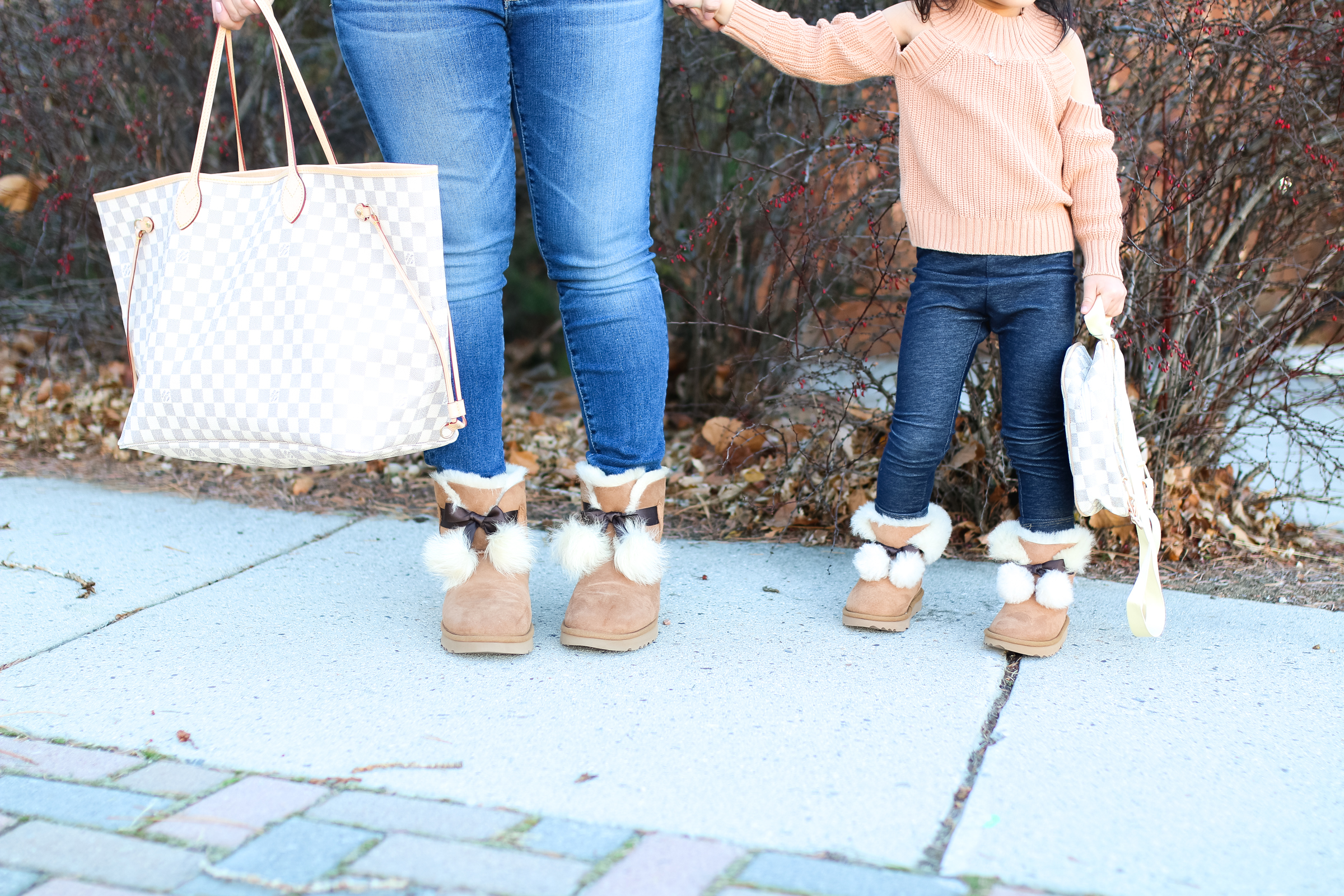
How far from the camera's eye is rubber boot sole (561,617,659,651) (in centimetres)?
208

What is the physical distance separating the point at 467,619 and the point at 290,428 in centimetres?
52

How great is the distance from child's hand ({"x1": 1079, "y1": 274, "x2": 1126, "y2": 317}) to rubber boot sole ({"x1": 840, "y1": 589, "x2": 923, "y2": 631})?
0.71 metres

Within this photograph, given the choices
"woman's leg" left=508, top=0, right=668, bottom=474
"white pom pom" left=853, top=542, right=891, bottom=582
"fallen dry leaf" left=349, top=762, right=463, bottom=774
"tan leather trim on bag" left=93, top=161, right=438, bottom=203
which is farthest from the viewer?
"white pom pom" left=853, top=542, right=891, bottom=582

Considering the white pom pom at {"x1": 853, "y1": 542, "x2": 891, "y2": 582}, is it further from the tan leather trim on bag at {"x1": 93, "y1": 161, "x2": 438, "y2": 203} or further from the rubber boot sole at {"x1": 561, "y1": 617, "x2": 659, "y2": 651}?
the tan leather trim on bag at {"x1": 93, "y1": 161, "x2": 438, "y2": 203}

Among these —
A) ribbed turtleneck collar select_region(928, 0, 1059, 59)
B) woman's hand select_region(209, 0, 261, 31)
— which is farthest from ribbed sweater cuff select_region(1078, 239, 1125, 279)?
woman's hand select_region(209, 0, 261, 31)

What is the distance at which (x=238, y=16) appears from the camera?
1.93 m

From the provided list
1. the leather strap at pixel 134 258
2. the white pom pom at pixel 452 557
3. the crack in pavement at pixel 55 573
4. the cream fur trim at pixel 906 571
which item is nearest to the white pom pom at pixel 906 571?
the cream fur trim at pixel 906 571

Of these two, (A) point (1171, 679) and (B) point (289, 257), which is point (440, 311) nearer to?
(B) point (289, 257)

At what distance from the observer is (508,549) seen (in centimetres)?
212

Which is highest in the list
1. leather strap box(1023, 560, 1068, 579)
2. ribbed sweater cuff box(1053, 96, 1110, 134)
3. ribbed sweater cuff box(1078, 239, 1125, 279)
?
ribbed sweater cuff box(1053, 96, 1110, 134)

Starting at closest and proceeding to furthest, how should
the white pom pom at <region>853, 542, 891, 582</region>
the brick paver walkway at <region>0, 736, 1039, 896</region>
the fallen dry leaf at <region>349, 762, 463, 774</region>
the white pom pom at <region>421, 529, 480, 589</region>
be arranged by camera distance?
the brick paver walkway at <region>0, 736, 1039, 896</region>
the fallen dry leaf at <region>349, 762, 463, 774</region>
the white pom pom at <region>421, 529, 480, 589</region>
the white pom pom at <region>853, 542, 891, 582</region>

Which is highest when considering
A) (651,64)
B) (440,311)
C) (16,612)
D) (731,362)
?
(651,64)

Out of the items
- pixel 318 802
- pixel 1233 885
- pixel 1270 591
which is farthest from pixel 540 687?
pixel 1270 591

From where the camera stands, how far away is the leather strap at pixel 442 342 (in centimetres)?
182
